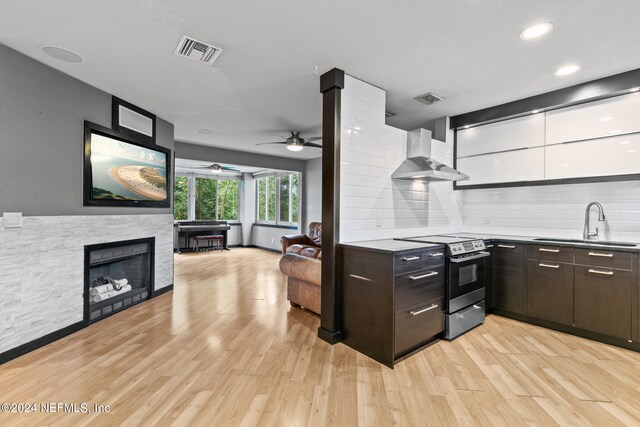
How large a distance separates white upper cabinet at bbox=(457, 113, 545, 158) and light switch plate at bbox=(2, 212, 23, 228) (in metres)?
5.06

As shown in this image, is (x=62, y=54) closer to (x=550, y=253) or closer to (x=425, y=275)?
(x=425, y=275)

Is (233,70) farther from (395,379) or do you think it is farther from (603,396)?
(603,396)

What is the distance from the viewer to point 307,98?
11.7ft

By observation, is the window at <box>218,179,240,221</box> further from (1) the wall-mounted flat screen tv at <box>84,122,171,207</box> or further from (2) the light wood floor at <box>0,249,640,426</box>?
(2) the light wood floor at <box>0,249,640,426</box>

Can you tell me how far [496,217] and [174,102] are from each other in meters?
4.66

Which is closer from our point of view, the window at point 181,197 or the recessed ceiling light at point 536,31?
the recessed ceiling light at point 536,31

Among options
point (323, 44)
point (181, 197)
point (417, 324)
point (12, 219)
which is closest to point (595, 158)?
point (417, 324)

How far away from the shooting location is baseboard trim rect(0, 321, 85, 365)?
2433 mm

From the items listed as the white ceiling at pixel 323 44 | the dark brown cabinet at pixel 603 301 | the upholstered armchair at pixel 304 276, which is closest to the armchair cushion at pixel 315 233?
the upholstered armchair at pixel 304 276

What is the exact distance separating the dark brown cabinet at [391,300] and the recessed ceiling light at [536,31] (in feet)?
6.12

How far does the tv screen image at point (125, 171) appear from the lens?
337 centimetres

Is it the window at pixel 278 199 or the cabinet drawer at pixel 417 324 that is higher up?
the window at pixel 278 199

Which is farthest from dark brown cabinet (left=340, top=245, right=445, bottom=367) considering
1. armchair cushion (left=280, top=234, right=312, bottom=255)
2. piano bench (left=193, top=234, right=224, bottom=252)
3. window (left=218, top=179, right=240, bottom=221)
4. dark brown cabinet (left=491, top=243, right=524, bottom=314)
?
window (left=218, top=179, right=240, bottom=221)

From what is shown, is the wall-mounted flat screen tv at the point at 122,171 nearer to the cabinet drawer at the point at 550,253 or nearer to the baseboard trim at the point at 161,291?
the baseboard trim at the point at 161,291
